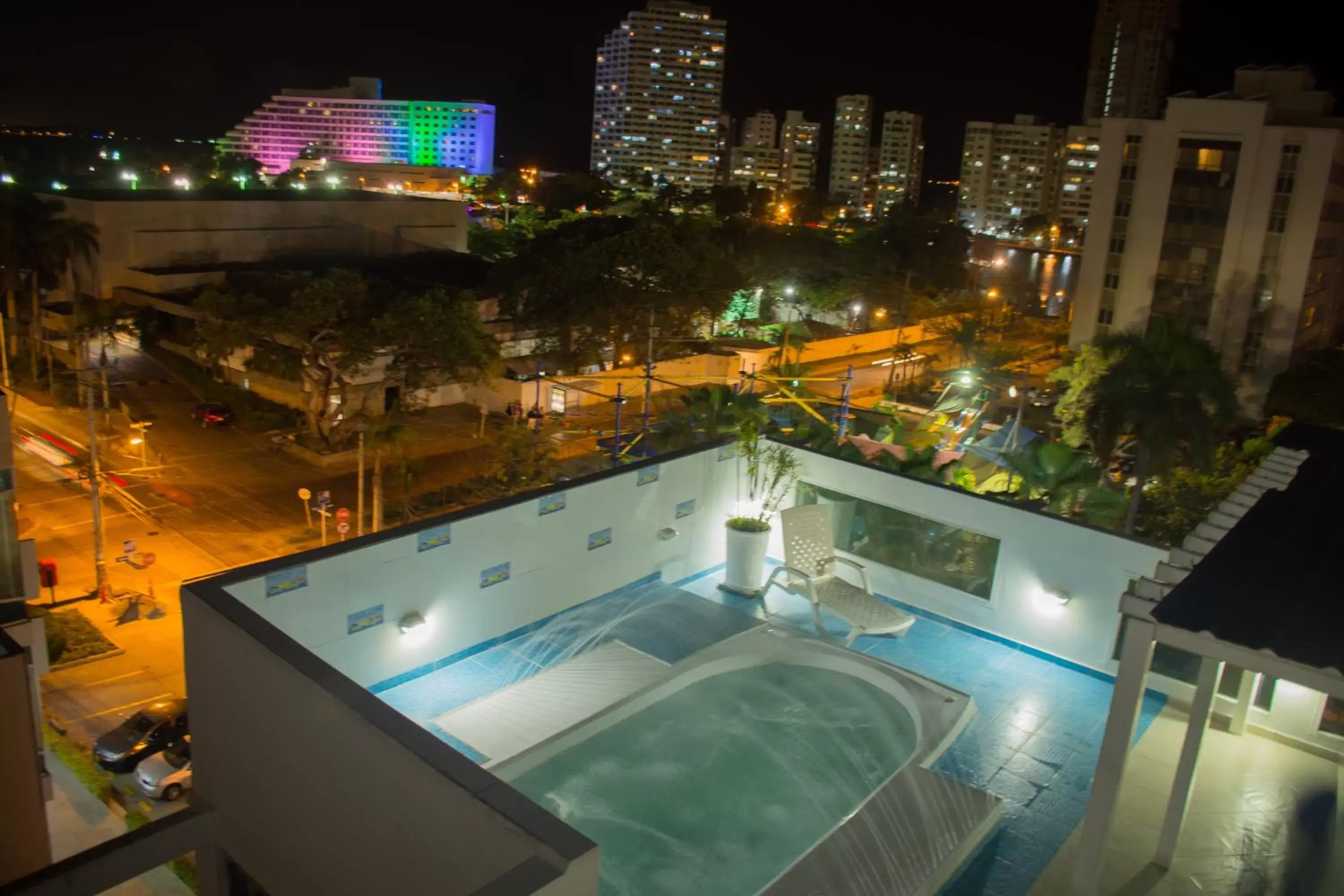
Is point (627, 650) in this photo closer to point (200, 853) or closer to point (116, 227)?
point (200, 853)

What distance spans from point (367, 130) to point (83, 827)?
129999mm

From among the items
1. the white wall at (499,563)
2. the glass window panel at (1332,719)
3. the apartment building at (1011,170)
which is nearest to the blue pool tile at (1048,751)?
the glass window panel at (1332,719)

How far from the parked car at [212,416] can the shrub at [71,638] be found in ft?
35.5

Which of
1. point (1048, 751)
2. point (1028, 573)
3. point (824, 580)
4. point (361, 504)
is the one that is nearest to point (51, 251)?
point (361, 504)

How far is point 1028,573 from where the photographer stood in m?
8.30

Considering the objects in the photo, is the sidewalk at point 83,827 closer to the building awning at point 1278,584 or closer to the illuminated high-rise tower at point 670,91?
the building awning at point 1278,584

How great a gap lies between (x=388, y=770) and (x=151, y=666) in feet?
34.8

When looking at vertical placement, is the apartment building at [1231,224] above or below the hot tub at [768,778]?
above

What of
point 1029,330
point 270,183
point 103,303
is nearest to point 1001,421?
point 1029,330

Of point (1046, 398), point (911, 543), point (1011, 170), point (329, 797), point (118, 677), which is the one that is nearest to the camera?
point (329, 797)

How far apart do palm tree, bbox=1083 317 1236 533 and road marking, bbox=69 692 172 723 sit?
13.2 metres

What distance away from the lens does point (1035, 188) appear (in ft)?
414

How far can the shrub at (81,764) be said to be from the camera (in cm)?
991

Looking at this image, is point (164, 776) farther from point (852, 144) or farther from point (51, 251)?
point (852, 144)
